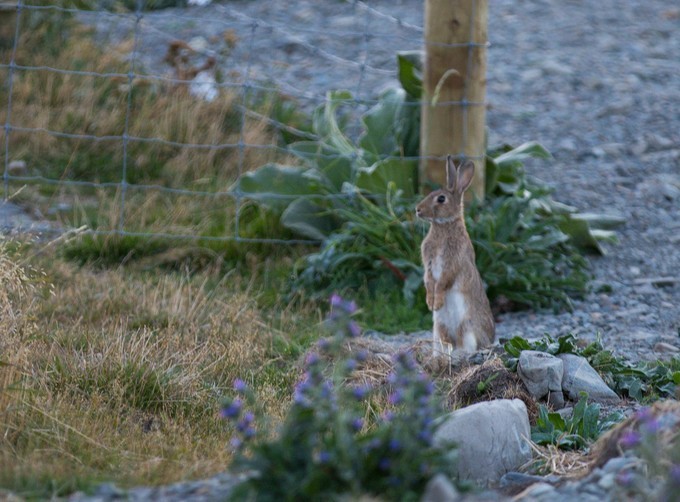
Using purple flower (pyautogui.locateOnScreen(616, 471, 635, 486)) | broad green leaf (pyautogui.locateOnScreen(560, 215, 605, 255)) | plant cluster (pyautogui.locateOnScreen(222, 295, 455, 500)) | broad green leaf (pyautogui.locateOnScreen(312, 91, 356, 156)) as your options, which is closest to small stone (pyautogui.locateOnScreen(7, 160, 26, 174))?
broad green leaf (pyautogui.locateOnScreen(312, 91, 356, 156))

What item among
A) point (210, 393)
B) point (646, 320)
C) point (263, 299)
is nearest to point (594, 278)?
point (646, 320)

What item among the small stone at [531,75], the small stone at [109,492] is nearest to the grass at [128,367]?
the small stone at [109,492]

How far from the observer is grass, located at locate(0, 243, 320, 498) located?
3584 millimetres

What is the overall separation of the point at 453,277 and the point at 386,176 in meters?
1.26

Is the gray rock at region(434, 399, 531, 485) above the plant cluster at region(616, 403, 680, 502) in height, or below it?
below

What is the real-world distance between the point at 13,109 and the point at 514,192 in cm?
357

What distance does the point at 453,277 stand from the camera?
537 cm

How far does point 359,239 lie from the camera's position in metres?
6.34

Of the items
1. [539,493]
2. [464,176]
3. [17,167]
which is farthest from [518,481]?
[17,167]

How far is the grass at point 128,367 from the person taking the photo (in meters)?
3.58

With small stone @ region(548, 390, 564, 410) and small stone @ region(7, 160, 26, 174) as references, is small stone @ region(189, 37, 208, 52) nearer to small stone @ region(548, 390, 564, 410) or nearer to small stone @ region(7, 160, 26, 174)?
small stone @ region(7, 160, 26, 174)

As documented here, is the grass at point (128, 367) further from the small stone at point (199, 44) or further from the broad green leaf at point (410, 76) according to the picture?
the small stone at point (199, 44)

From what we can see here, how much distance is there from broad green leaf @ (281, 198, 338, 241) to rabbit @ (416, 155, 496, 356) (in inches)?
51.4

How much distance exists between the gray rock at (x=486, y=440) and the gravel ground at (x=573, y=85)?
5.10 ft
